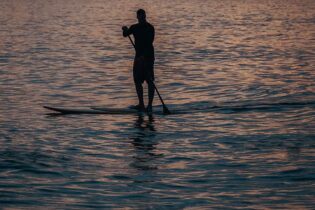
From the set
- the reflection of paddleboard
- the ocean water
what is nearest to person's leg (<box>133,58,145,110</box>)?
the reflection of paddleboard

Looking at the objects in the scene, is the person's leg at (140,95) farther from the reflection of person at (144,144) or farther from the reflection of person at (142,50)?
the reflection of person at (144,144)

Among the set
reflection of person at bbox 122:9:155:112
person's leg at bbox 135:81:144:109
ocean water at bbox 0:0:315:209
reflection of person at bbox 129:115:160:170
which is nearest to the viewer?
ocean water at bbox 0:0:315:209

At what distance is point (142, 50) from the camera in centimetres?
1698

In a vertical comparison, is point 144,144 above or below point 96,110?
above

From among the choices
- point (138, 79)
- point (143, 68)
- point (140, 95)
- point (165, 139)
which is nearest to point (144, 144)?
point (165, 139)

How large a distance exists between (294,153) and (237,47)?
24.9 meters

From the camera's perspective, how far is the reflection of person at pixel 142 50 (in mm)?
16703

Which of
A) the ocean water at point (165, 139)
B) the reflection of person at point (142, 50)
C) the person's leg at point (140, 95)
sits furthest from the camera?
the person's leg at point (140, 95)

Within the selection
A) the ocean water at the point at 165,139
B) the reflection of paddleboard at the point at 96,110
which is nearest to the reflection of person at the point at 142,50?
the reflection of paddleboard at the point at 96,110

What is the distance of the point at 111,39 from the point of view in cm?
4391

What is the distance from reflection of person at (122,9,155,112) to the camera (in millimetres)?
16703

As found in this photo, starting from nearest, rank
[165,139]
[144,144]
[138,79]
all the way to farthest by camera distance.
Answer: [144,144] < [165,139] < [138,79]

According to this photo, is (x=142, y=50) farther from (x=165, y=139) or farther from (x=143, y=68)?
(x=165, y=139)

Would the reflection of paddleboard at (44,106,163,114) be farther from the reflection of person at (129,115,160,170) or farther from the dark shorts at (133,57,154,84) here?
the dark shorts at (133,57,154,84)
